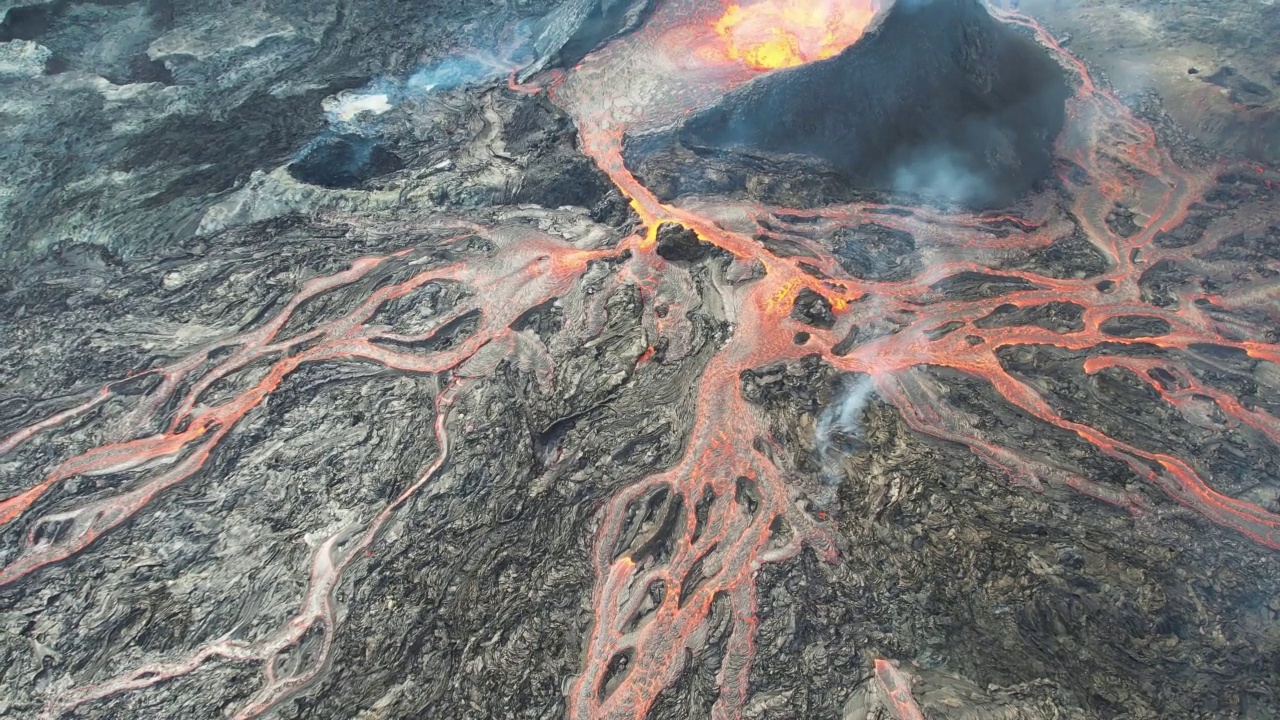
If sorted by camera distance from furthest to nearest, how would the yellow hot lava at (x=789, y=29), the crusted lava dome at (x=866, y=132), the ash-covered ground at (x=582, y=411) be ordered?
the yellow hot lava at (x=789, y=29) → the crusted lava dome at (x=866, y=132) → the ash-covered ground at (x=582, y=411)

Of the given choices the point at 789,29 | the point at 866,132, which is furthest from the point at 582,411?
the point at 789,29

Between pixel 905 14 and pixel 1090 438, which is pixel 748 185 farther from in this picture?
pixel 1090 438

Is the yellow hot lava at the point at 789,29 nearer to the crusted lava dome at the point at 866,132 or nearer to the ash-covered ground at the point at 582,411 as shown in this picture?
the ash-covered ground at the point at 582,411

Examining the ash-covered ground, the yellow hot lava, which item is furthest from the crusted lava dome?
the yellow hot lava

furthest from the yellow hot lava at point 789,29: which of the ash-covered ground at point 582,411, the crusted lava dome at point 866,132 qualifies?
the crusted lava dome at point 866,132

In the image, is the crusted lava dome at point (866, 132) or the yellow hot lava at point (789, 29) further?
the yellow hot lava at point (789, 29)

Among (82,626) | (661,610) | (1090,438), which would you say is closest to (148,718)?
(82,626)

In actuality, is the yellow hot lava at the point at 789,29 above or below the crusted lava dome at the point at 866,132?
above

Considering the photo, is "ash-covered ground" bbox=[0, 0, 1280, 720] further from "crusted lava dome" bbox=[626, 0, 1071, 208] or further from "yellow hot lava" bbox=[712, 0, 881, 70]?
"yellow hot lava" bbox=[712, 0, 881, 70]
